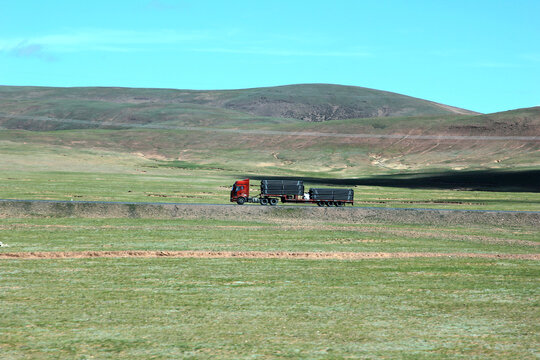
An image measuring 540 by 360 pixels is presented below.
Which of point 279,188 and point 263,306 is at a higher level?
point 279,188

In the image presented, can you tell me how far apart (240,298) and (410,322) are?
442 centimetres

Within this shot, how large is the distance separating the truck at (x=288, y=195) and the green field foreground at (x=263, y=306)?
24556 millimetres

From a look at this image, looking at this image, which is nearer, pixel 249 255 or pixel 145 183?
pixel 249 255

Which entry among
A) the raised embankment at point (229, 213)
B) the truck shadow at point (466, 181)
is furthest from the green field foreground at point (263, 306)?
the truck shadow at point (466, 181)

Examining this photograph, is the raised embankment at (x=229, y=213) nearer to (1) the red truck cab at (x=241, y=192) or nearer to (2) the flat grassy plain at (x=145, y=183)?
(1) the red truck cab at (x=241, y=192)

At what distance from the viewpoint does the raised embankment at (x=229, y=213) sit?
1738 inches

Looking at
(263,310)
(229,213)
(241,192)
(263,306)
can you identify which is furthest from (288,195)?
(263,310)

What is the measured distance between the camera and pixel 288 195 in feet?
180

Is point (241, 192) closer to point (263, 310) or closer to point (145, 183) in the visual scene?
point (145, 183)

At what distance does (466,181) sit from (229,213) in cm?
7978

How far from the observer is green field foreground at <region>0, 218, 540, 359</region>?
1222 centimetres

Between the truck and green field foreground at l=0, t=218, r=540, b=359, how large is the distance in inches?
967

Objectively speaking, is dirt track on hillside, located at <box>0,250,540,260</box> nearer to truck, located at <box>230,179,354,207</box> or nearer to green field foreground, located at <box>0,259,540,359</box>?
green field foreground, located at <box>0,259,540,359</box>

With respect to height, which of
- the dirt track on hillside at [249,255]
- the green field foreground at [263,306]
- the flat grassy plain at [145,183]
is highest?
the flat grassy plain at [145,183]
